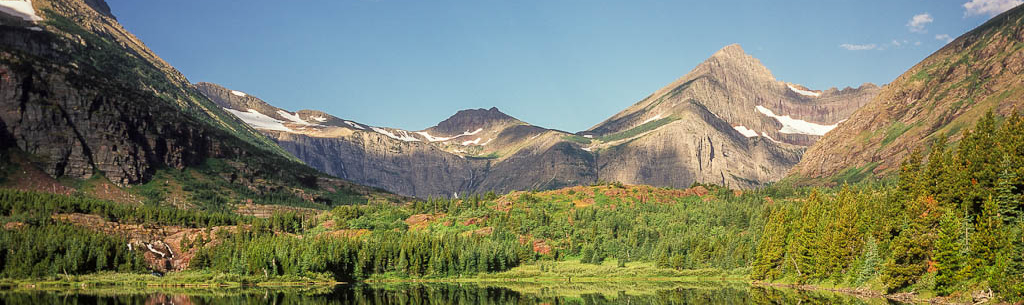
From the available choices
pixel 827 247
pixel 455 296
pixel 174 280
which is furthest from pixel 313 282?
pixel 827 247

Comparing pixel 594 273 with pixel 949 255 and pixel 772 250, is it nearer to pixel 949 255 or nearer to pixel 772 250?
pixel 772 250

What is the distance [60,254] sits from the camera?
16550 centimetres

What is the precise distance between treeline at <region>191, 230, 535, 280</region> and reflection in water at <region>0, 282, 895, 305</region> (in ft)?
68.5

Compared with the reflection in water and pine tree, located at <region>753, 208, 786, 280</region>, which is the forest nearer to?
pine tree, located at <region>753, 208, 786, 280</region>

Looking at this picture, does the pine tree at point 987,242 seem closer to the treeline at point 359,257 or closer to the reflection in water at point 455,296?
the reflection in water at point 455,296

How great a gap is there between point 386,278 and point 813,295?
9592 centimetres

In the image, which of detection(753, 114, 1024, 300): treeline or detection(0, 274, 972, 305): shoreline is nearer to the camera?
detection(753, 114, 1024, 300): treeline

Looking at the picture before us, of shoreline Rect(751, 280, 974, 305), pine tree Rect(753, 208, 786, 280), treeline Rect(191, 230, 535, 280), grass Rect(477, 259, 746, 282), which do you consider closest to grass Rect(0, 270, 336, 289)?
treeline Rect(191, 230, 535, 280)

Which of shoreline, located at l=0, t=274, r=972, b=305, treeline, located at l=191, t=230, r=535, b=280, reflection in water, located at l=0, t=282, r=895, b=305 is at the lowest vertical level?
reflection in water, located at l=0, t=282, r=895, b=305

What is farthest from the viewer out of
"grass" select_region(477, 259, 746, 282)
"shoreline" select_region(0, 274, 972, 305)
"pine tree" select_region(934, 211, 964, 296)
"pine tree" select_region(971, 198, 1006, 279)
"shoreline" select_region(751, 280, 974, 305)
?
"grass" select_region(477, 259, 746, 282)

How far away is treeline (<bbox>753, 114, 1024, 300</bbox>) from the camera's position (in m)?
87.2

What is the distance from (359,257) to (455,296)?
185 feet

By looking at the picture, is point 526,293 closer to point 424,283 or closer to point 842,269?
point 424,283

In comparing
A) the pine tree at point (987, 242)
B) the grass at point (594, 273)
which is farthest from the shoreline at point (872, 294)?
the grass at point (594, 273)
